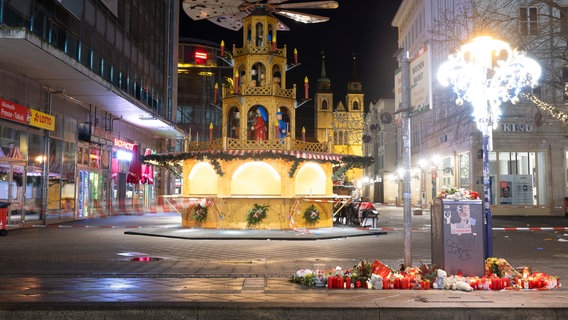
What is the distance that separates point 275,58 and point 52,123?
11135 millimetres

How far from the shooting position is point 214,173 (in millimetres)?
24469

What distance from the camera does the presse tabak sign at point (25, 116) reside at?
805 inches

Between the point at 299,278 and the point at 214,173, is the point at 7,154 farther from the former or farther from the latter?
the point at 299,278

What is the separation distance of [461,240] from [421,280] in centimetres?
106

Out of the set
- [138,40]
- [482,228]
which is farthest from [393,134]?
[482,228]

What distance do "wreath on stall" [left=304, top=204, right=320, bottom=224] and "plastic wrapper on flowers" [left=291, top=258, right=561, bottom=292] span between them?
13.9 meters

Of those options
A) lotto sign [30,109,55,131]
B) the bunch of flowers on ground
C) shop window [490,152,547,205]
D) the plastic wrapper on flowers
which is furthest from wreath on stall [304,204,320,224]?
shop window [490,152,547,205]

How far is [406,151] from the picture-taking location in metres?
10.1

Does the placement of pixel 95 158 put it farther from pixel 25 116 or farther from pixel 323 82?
pixel 323 82

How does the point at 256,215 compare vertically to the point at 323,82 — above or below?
below

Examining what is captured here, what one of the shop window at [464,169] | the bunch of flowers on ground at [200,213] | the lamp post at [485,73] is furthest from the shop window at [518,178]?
the lamp post at [485,73]

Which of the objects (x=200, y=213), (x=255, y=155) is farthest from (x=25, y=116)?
(x=255, y=155)

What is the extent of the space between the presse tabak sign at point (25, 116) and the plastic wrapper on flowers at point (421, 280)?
53.0 ft

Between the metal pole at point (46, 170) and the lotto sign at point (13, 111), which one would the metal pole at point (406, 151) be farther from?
the metal pole at point (46, 170)
